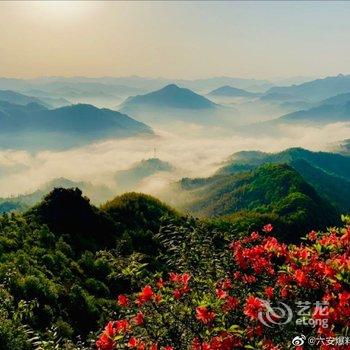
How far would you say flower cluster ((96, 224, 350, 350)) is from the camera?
11.5 metres

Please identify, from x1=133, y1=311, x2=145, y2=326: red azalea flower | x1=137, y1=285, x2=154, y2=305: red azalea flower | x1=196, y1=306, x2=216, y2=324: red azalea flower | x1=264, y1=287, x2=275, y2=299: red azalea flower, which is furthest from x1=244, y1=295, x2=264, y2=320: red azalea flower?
x1=133, y1=311, x2=145, y2=326: red azalea flower

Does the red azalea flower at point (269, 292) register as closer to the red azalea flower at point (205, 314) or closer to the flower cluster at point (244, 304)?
the flower cluster at point (244, 304)

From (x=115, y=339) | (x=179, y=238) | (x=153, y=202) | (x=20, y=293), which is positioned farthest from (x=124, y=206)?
(x=115, y=339)

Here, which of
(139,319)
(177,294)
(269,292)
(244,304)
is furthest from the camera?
(244,304)

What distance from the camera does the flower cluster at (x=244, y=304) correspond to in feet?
37.8

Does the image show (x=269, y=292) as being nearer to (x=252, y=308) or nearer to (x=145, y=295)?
(x=252, y=308)

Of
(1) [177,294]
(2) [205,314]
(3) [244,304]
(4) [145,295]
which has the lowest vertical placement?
(3) [244,304]

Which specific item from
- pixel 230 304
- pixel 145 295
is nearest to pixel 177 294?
pixel 145 295

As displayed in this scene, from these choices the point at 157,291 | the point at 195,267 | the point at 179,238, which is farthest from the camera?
the point at 179,238

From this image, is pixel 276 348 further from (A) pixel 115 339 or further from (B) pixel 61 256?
(B) pixel 61 256

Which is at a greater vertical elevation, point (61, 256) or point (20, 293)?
point (20, 293)

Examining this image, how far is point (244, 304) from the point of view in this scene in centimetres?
1358

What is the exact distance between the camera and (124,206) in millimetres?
97125

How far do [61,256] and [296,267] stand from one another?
4576cm
